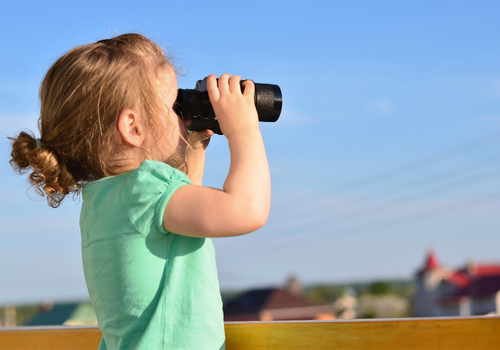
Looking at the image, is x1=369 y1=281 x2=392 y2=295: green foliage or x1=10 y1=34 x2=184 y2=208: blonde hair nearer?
x1=10 y1=34 x2=184 y2=208: blonde hair

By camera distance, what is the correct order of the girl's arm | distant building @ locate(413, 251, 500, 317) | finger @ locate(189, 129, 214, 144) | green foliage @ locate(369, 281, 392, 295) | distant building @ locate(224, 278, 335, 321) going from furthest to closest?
green foliage @ locate(369, 281, 392, 295), distant building @ locate(413, 251, 500, 317), distant building @ locate(224, 278, 335, 321), finger @ locate(189, 129, 214, 144), the girl's arm

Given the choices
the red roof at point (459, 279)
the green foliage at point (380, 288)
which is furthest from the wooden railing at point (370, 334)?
the green foliage at point (380, 288)

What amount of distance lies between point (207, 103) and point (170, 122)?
76 millimetres

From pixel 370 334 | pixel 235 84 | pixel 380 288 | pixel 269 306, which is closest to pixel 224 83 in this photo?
pixel 235 84

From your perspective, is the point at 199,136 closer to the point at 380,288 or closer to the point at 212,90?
the point at 212,90

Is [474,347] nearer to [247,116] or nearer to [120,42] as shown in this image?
[247,116]

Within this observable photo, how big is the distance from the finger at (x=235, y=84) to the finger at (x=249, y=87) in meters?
0.01

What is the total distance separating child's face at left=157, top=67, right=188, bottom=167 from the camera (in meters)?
0.85

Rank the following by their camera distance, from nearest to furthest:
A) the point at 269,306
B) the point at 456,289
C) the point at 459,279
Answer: the point at 269,306
the point at 456,289
the point at 459,279

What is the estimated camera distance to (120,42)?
903mm

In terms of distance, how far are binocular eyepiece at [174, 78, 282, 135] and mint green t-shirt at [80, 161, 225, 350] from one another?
185mm

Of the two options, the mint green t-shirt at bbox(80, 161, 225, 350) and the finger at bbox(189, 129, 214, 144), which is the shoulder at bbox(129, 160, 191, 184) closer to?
the mint green t-shirt at bbox(80, 161, 225, 350)

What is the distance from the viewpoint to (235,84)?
0.83 m

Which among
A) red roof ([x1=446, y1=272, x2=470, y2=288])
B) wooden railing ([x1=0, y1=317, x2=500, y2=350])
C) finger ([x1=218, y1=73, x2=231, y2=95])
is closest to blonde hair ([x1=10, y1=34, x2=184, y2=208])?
finger ([x1=218, y1=73, x2=231, y2=95])
